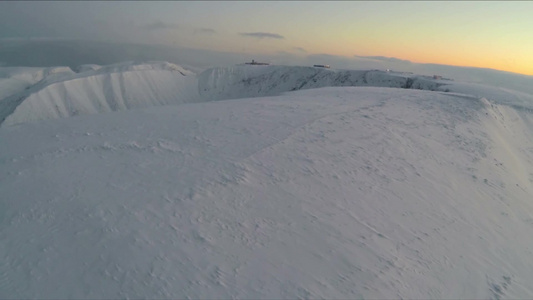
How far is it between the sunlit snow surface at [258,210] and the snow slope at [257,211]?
3 centimetres

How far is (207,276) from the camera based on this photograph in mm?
5098

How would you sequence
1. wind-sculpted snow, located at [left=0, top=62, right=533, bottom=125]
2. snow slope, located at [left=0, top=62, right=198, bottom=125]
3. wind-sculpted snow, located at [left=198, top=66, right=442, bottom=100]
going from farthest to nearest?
snow slope, located at [left=0, top=62, right=198, bottom=125], wind-sculpted snow, located at [left=0, top=62, right=533, bottom=125], wind-sculpted snow, located at [left=198, top=66, right=442, bottom=100]

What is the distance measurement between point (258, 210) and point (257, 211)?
0.04m

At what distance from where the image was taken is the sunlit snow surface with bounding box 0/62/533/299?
5172mm

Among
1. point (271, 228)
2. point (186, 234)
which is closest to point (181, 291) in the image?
point (186, 234)

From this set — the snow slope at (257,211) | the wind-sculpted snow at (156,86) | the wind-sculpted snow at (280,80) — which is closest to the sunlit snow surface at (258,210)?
the snow slope at (257,211)

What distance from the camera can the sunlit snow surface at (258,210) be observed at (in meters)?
5.17

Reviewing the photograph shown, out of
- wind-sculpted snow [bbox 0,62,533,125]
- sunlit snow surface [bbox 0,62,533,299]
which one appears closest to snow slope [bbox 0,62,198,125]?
wind-sculpted snow [bbox 0,62,533,125]

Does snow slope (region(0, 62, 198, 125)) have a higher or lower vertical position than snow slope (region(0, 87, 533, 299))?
lower

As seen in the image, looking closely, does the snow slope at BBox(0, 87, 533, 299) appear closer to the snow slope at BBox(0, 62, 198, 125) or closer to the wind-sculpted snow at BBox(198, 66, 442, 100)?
the wind-sculpted snow at BBox(198, 66, 442, 100)

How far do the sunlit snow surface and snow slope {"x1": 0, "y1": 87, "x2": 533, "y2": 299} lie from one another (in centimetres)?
3

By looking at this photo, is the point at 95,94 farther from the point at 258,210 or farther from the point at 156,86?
the point at 258,210

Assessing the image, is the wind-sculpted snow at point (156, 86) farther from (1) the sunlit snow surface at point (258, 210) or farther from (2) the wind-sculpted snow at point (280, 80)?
(1) the sunlit snow surface at point (258, 210)

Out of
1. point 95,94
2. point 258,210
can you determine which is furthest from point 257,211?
point 95,94
